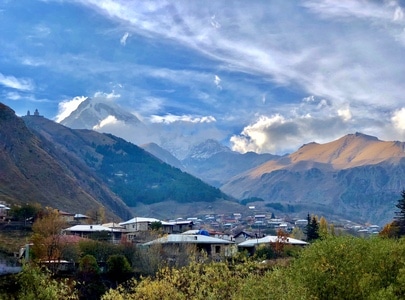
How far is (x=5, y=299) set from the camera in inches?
1017

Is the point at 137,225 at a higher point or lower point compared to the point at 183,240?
higher

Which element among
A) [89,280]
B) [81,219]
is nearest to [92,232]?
[81,219]

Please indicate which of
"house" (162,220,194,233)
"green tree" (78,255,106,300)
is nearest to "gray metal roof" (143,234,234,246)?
"green tree" (78,255,106,300)

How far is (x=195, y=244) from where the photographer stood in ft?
278

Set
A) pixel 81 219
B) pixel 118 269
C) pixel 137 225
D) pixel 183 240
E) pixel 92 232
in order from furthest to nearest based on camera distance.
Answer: pixel 81 219 < pixel 137 225 < pixel 92 232 < pixel 183 240 < pixel 118 269

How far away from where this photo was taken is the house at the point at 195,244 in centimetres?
7938

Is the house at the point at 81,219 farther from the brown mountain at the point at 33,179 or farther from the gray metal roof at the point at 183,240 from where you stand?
the gray metal roof at the point at 183,240

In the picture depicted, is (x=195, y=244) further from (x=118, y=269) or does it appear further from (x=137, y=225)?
(x=137, y=225)

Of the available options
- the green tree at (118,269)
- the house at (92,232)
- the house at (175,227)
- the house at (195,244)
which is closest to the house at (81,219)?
the house at (175,227)

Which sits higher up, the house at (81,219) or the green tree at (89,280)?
the house at (81,219)

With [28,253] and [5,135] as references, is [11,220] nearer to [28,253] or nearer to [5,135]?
[28,253]

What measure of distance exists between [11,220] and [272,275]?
8516 centimetres

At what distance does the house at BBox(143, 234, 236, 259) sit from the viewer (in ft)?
260

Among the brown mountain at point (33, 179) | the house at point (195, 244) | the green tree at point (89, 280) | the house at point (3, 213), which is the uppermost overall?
the brown mountain at point (33, 179)
